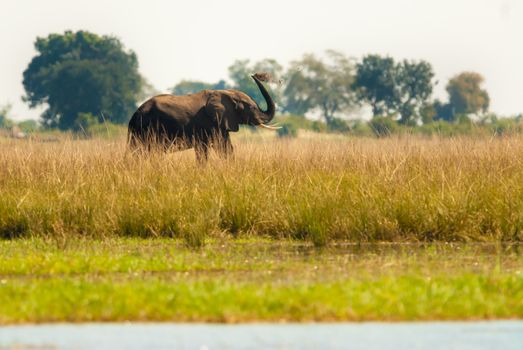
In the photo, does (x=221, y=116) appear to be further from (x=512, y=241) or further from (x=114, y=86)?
(x=114, y=86)

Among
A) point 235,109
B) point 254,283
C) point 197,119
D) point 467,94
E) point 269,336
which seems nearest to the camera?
point 269,336

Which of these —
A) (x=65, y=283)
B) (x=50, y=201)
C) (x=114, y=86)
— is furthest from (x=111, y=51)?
(x=65, y=283)

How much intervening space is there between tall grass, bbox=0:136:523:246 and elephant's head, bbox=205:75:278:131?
6914 millimetres

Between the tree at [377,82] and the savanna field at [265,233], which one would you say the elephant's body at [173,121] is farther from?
the tree at [377,82]

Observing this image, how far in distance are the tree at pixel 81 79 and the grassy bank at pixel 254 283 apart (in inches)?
2218

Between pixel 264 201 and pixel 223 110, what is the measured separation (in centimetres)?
1044

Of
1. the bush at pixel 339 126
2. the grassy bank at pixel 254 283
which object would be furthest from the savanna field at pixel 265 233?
the bush at pixel 339 126

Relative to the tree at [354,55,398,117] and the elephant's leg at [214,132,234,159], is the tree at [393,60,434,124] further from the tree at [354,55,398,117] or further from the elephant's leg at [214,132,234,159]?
the elephant's leg at [214,132,234,159]

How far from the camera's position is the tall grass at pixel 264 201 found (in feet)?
52.1

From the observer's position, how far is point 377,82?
73.0 metres

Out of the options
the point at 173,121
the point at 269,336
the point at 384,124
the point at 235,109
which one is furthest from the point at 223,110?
the point at 384,124

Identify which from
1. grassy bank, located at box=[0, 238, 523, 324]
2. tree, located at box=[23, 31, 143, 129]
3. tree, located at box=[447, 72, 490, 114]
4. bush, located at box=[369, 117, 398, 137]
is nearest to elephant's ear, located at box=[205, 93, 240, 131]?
grassy bank, located at box=[0, 238, 523, 324]

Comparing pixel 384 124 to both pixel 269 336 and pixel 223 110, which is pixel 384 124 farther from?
pixel 269 336

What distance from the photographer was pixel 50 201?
1659cm
